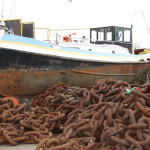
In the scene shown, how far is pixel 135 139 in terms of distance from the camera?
1.89 meters

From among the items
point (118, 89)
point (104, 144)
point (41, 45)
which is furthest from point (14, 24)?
point (104, 144)

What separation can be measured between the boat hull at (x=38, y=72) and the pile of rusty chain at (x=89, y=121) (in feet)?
9.70

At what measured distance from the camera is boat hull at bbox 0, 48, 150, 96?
20.0ft

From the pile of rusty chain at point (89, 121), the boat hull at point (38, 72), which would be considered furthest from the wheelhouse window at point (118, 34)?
the pile of rusty chain at point (89, 121)

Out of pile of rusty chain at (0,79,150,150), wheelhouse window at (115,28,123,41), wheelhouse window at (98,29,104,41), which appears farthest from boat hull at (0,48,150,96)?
wheelhouse window at (98,29,104,41)

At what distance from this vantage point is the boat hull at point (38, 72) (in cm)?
611

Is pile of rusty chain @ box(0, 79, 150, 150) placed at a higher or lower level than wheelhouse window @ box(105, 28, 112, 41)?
lower

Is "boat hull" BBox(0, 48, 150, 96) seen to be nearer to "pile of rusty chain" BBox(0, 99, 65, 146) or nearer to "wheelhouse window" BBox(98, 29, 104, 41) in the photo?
"pile of rusty chain" BBox(0, 99, 65, 146)

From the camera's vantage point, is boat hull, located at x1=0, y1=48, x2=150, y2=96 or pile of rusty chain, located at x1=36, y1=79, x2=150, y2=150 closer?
pile of rusty chain, located at x1=36, y1=79, x2=150, y2=150

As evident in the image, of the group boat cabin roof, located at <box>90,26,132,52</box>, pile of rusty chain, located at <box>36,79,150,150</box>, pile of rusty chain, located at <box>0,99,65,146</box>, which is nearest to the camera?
pile of rusty chain, located at <box>36,79,150,150</box>

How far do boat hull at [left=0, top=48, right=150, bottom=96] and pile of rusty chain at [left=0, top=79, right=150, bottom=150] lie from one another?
2957 millimetres

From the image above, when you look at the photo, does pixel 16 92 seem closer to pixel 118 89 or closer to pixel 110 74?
pixel 110 74

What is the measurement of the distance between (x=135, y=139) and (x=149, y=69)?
25.5 feet

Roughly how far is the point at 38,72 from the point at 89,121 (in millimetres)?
4232
